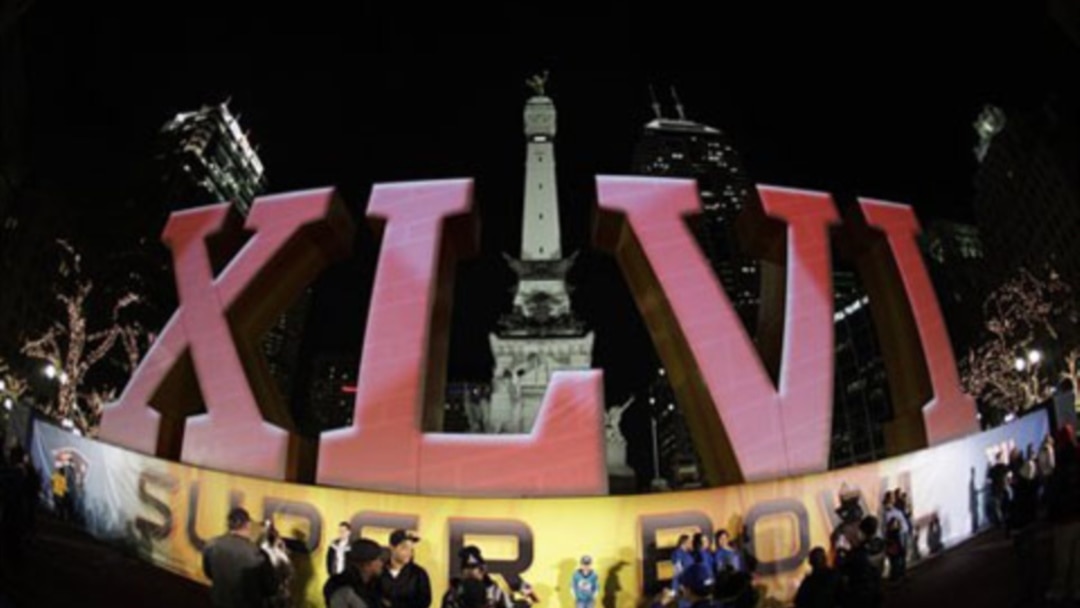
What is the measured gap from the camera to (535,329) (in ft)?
199

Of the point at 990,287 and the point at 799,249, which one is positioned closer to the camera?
the point at 799,249

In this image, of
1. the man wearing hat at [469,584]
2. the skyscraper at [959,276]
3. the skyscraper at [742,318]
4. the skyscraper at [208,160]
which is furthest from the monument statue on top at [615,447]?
the skyscraper at [208,160]

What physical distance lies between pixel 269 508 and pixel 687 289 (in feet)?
22.9

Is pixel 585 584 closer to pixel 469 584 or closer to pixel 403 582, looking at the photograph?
pixel 469 584

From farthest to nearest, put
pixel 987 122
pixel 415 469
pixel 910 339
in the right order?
pixel 987 122 < pixel 910 339 < pixel 415 469

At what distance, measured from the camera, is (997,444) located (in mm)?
13500

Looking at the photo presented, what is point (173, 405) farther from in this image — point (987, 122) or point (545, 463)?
point (987, 122)

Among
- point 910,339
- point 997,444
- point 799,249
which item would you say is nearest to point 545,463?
point 799,249

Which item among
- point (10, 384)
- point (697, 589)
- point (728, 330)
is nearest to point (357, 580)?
point (697, 589)

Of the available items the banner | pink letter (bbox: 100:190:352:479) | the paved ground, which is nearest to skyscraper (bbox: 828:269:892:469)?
the paved ground

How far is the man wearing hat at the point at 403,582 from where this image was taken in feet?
26.1

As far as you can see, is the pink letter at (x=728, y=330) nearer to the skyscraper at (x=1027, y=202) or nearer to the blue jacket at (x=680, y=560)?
the blue jacket at (x=680, y=560)

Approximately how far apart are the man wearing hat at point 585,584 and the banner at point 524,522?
12.3 inches

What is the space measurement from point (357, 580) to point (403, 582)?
60.8 inches
